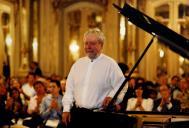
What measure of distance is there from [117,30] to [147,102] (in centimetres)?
743

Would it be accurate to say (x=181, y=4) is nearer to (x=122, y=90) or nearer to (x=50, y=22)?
(x=50, y=22)

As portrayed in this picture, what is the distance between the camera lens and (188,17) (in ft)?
54.9

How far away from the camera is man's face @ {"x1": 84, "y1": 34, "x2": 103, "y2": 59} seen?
5.67 metres

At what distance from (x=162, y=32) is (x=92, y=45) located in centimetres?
70

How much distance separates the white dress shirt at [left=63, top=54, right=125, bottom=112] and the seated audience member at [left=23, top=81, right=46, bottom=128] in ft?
14.6

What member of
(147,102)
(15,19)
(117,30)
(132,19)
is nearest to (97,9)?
(117,30)

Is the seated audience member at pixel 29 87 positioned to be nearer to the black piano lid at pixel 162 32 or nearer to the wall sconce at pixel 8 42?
the wall sconce at pixel 8 42

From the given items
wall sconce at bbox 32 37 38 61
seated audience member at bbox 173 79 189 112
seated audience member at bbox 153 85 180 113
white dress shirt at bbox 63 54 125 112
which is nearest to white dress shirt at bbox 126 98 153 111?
seated audience member at bbox 153 85 180 113

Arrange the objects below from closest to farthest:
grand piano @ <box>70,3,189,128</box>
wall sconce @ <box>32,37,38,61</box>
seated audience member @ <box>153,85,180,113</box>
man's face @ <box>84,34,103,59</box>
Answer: grand piano @ <box>70,3,189,128</box>, man's face @ <box>84,34,103,59</box>, seated audience member @ <box>153,85,180,113</box>, wall sconce @ <box>32,37,38,61</box>

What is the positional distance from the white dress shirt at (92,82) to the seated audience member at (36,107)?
4443mm

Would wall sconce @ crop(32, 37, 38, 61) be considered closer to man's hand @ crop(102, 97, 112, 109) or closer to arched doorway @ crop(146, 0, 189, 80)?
arched doorway @ crop(146, 0, 189, 80)

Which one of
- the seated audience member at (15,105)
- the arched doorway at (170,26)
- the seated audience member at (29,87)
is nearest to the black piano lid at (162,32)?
the seated audience member at (15,105)

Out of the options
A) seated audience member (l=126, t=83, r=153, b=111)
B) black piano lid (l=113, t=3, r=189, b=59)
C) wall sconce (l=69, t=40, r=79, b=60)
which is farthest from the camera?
wall sconce (l=69, t=40, r=79, b=60)

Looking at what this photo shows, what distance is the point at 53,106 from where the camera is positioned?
33.7 ft
